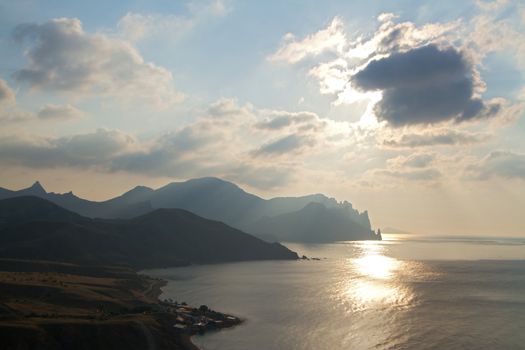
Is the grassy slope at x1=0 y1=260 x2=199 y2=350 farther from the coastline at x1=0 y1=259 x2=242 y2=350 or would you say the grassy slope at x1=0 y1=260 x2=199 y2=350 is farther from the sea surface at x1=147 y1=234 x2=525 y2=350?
the sea surface at x1=147 y1=234 x2=525 y2=350

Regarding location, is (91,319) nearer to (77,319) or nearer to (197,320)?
(77,319)

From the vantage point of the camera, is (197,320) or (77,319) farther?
(197,320)

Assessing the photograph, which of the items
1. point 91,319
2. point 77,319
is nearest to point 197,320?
point 91,319

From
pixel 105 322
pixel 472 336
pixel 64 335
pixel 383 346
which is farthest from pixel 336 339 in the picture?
pixel 64 335

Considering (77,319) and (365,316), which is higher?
(77,319)

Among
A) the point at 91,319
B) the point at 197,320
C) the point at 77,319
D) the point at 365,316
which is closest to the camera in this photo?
the point at 77,319

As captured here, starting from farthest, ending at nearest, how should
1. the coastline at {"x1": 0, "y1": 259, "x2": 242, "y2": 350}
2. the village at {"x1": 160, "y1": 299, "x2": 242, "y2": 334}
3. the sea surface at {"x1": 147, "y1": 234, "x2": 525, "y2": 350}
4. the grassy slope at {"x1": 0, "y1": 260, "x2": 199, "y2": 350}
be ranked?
the village at {"x1": 160, "y1": 299, "x2": 242, "y2": 334}, the sea surface at {"x1": 147, "y1": 234, "x2": 525, "y2": 350}, the coastline at {"x1": 0, "y1": 259, "x2": 242, "y2": 350}, the grassy slope at {"x1": 0, "y1": 260, "x2": 199, "y2": 350}

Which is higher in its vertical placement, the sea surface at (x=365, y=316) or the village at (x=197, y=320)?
the village at (x=197, y=320)

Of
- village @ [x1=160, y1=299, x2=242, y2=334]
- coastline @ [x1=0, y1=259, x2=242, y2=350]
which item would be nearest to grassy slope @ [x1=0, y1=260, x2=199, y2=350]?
coastline @ [x1=0, y1=259, x2=242, y2=350]

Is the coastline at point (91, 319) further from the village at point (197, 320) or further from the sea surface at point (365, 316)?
the sea surface at point (365, 316)

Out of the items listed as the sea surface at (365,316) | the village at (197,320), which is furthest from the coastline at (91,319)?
the sea surface at (365,316)

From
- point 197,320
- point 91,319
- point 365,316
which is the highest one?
point 91,319
